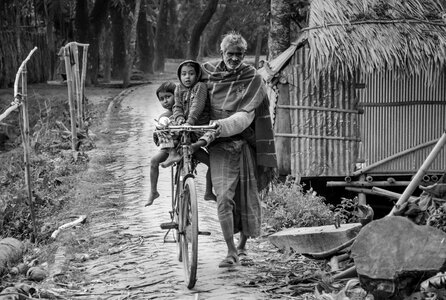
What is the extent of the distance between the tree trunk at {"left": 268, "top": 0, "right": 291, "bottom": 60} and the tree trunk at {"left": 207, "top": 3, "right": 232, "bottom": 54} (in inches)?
775

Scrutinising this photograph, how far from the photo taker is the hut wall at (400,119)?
13781mm

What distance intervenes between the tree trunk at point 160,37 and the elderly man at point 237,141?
26.7 metres

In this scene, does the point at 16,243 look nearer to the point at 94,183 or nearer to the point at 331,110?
the point at 94,183

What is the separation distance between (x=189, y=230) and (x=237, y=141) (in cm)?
86

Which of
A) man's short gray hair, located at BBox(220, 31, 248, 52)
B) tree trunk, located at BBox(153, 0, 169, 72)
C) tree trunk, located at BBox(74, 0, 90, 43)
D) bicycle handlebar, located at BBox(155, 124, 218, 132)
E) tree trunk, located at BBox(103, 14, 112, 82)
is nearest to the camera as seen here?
bicycle handlebar, located at BBox(155, 124, 218, 132)

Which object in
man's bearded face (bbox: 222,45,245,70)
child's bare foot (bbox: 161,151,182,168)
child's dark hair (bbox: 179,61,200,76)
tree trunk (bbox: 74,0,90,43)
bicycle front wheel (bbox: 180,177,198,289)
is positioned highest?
tree trunk (bbox: 74,0,90,43)

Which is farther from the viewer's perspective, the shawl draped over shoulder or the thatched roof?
the thatched roof

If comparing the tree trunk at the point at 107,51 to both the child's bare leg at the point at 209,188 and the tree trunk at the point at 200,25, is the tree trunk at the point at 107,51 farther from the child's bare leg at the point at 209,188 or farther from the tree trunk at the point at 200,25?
the child's bare leg at the point at 209,188

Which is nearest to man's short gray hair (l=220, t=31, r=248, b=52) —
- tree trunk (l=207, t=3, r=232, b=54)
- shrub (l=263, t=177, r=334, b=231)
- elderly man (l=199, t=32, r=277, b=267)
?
elderly man (l=199, t=32, r=277, b=267)

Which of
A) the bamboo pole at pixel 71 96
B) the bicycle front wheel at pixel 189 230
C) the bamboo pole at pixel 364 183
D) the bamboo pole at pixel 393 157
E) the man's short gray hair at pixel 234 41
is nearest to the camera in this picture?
the bicycle front wheel at pixel 189 230

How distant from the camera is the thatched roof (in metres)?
12.8

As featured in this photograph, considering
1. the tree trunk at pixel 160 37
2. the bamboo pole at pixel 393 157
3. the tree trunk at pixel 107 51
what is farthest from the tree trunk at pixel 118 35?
the bamboo pole at pixel 393 157

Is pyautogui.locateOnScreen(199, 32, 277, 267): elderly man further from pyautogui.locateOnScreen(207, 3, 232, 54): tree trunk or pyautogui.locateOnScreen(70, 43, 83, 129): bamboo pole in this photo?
pyautogui.locateOnScreen(207, 3, 232, 54): tree trunk

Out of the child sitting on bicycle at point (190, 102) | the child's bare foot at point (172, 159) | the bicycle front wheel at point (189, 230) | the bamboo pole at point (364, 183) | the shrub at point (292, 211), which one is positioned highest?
the child sitting on bicycle at point (190, 102)
